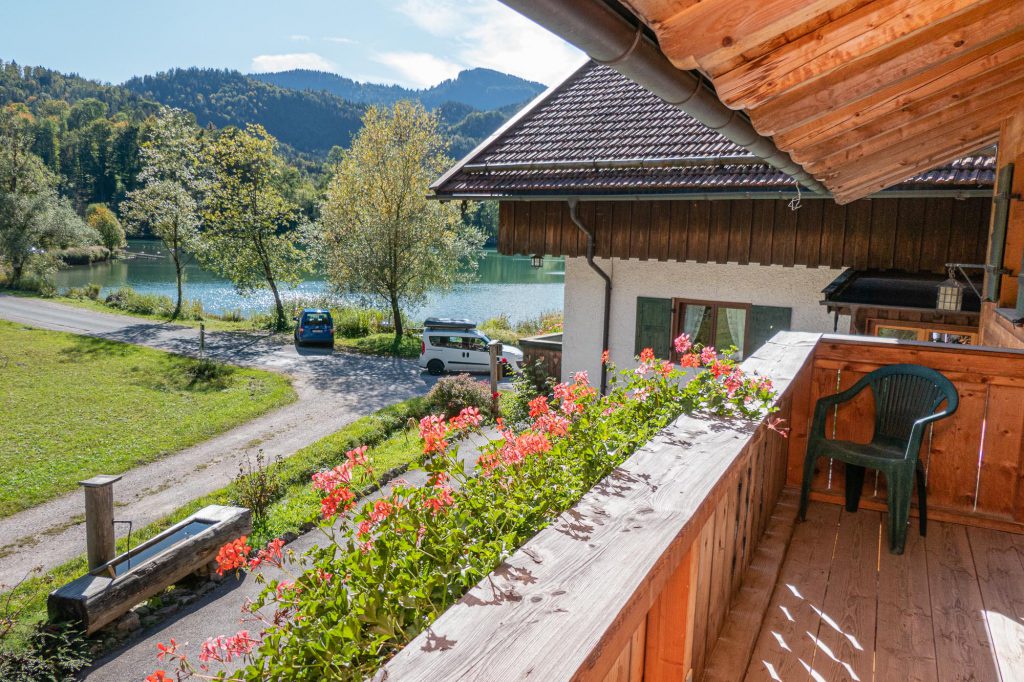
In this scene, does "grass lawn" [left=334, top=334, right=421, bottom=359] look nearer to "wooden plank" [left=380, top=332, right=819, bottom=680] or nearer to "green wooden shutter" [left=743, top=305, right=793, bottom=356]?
"green wooden shutter" [left=743, top=305, right=793, bottom=356]

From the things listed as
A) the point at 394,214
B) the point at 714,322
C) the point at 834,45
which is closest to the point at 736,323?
the point at 714,322

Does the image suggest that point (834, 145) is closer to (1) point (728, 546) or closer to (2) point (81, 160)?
(1) point (728, 546)

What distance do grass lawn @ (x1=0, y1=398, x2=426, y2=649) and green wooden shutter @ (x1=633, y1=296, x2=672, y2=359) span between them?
4.02 m

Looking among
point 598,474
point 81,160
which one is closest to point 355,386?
point 598,474

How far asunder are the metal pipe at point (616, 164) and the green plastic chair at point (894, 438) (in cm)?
510

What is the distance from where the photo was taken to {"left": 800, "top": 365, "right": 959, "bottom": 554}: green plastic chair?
10.7 feet

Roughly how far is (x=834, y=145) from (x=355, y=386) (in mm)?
14799

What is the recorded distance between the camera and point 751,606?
262cm

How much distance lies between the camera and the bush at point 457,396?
535 inches

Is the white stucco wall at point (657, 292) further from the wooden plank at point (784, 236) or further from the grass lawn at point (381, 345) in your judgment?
the grass lawn at point (381, 345)

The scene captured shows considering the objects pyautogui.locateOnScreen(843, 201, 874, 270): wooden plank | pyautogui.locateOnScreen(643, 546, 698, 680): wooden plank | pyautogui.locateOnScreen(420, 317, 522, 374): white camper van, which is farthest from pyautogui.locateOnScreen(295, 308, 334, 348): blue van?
pyautogui.locateOnScreen(643, 546, 698, 680): wooden plank

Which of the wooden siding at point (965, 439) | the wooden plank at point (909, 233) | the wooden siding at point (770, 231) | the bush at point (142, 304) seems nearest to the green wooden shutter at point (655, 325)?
the wooden siding at point (770, 231)

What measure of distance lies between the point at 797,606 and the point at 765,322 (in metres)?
7.42

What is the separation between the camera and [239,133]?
1023 inches
